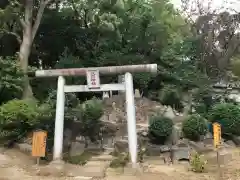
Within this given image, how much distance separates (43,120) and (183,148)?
4830 mm

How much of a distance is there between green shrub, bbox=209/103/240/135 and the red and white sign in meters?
5.01

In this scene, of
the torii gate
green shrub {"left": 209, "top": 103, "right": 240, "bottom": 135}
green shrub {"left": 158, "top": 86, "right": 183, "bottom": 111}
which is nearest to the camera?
the torii gate

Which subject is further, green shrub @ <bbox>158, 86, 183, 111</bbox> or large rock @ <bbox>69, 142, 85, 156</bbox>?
green shrub @ <bbox>158, 86, 183, 111</bbox>

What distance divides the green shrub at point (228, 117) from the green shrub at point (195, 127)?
1.07 metres

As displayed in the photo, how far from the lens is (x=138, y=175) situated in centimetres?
873

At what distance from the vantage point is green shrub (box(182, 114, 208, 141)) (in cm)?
1129

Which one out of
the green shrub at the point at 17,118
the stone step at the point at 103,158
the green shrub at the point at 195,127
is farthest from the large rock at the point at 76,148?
the green shrub at the point at 195,127

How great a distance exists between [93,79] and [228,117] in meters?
5.33

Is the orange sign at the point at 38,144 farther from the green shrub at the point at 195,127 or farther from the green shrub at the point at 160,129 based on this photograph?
the green shrub at the point at 195,127

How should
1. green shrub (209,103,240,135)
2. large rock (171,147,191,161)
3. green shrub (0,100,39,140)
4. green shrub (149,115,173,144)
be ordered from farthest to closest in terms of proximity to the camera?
green shrub (209,103,240,135) < green shrub (0,100,39,140) < green shrub (149,115,173,144) < large rock (171,147,191,161)

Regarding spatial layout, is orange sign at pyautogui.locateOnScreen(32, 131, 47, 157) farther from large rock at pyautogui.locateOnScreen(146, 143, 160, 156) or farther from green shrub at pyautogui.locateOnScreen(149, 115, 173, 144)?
green shrub at pyautogui.locateOnScreen(149, 115, 173, 144)

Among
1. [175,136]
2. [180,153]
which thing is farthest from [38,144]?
[175,136]

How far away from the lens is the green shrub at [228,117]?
1197 centimetres

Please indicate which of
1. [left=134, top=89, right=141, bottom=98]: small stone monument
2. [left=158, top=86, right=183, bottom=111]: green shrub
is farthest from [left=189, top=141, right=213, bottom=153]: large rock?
[left=134, top=89, right=141, bottom=98]: small stone monument
